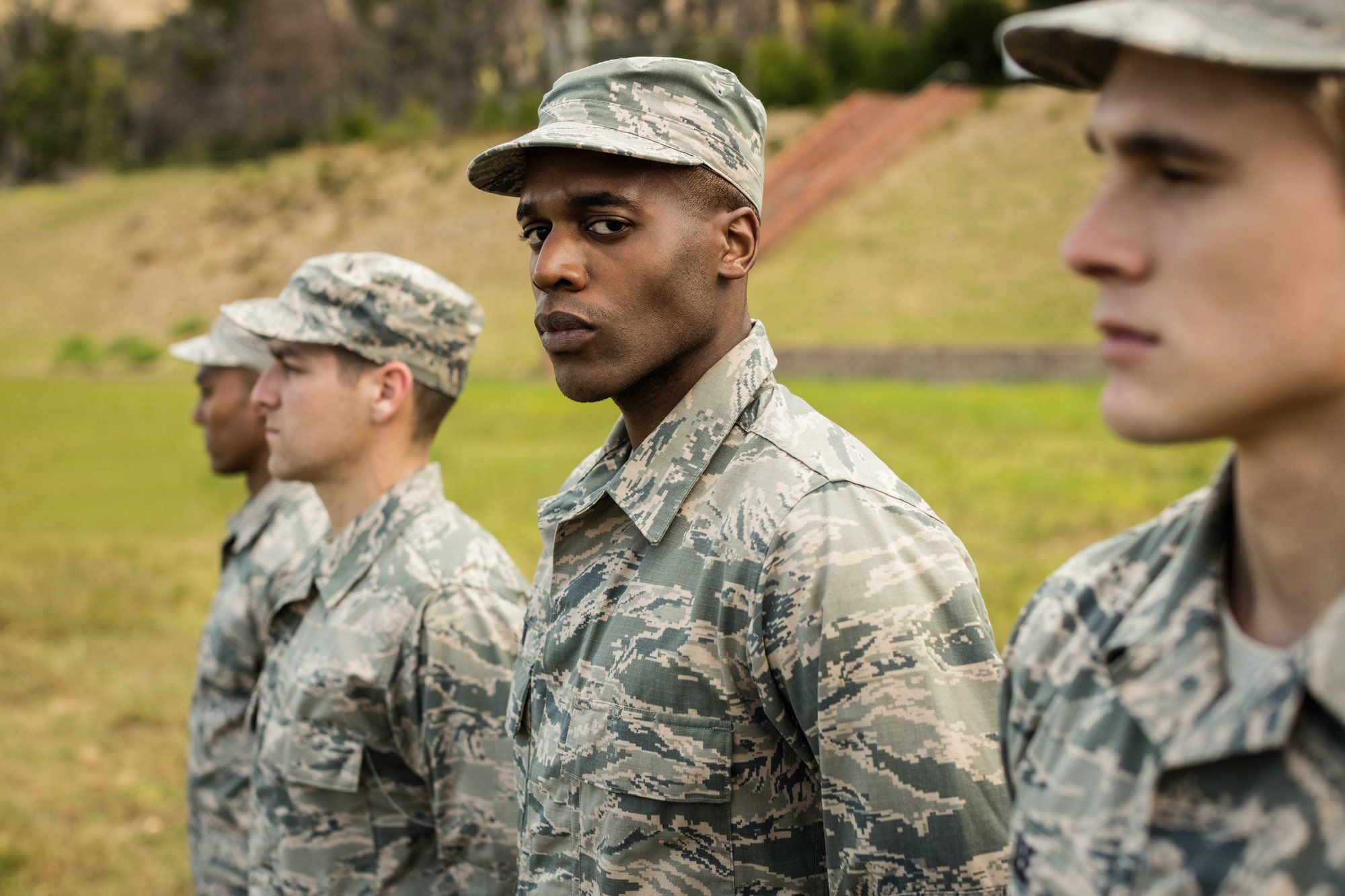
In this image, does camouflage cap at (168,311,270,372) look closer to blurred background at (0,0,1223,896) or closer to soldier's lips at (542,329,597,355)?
soldier's lips at (542,329,597,355)

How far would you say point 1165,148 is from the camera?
48.9 inches

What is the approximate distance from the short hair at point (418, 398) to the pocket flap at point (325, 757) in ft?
2.63

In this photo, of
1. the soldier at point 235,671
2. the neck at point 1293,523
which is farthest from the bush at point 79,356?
the neck at point 1293,523

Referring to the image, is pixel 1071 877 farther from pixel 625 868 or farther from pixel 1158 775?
pixel 625 868

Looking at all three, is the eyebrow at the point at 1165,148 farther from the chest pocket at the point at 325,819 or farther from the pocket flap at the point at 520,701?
the chest pocket at the point at 325,819

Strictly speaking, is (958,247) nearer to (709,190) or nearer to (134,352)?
(134,352)

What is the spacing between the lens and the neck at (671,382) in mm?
2348

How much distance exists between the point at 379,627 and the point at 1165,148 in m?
2.14

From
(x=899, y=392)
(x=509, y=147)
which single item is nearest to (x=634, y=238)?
(x=509, y=147)

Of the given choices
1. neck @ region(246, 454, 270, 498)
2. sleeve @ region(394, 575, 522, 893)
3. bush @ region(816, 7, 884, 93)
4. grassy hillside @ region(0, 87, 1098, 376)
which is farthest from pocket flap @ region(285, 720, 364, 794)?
bush @ region(816, 7, 884, 93)

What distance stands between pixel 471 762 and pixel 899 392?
1320 cm

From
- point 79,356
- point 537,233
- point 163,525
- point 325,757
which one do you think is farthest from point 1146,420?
point 79,356

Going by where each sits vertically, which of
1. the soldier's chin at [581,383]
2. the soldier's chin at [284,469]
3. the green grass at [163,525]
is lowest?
the green grass at [163,525]

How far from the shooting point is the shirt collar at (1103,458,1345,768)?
1171 millimetres
